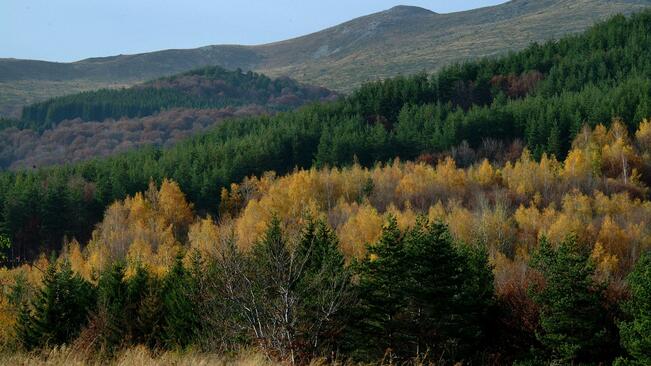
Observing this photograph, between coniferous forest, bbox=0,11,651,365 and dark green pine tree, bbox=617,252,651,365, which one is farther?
dark green pine tree, bbox=617,252,651,365

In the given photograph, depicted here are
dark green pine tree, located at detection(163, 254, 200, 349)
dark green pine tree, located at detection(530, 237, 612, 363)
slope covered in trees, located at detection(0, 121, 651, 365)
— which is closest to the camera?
slope covered in trees, located at detection(0, 121, 651, 365)

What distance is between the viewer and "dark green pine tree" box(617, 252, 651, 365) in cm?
3278

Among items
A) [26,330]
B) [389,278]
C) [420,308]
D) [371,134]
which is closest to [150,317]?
[26,330]

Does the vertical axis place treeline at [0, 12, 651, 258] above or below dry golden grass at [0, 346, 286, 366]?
below

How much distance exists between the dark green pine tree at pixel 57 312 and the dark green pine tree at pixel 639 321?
3433 cm

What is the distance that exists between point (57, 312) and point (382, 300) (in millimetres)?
22964

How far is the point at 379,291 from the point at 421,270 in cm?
296

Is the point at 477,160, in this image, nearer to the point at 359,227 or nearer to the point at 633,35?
the point at 359,227

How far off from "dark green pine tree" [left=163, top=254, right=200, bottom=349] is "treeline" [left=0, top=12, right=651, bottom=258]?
53939mm

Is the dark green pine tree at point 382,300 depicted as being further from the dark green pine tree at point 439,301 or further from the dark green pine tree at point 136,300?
the dark green pine tree at point 136,300

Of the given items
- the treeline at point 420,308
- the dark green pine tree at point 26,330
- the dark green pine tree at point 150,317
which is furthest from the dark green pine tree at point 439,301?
the dark green pine tree at point 26,330

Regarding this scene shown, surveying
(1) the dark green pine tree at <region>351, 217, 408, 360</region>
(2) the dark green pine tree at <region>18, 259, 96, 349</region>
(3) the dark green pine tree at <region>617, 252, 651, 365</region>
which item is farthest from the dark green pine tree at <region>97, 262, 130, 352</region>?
(3) the dark green pine tree at <region>617, 252, 651, 365</region>

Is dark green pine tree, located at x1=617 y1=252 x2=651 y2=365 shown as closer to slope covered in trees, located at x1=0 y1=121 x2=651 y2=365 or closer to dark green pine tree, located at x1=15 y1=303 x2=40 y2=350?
slope covered in trees, located at x1=0 y1=121 x2=651 y2=365

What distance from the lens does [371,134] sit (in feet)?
385
